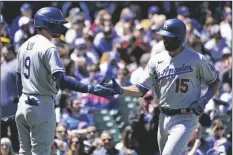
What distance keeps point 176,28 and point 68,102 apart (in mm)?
5223

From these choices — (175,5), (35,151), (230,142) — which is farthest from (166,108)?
(175,5)

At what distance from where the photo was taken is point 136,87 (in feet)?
35.0

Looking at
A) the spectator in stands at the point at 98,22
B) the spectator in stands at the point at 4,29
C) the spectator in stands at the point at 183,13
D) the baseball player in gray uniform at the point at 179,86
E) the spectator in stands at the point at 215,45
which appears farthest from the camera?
the spectator in stands at the point at 183,13

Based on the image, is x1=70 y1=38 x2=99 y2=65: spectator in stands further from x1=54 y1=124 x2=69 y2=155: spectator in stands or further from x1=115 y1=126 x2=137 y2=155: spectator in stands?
x1=54 y1=124 x2=69 y2=155: spectator in stands

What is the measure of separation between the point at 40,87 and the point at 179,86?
1622 millimetres

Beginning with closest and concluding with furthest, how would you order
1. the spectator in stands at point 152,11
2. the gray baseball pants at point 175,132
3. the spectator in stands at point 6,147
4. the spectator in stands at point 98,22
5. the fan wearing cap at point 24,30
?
the gray baseball pants at point 175,132, the spectator in stands at point 6,147, the fan wearing cap at point 24,30, the spectator in stands at point 98,22, the spectator in stands at point 152,11

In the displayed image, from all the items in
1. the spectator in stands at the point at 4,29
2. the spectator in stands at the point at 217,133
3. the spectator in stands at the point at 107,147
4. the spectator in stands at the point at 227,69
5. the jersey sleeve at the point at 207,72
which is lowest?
the spectator in stands at the point at 217,133

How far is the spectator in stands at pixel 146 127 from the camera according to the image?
46.8 feet

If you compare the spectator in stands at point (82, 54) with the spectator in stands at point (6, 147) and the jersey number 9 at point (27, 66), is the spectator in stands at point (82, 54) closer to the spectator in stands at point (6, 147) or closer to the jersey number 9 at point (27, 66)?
the spectator in stands at point (6, 147)

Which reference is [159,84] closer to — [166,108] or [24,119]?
[166,108]

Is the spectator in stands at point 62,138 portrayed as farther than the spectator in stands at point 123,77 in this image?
No

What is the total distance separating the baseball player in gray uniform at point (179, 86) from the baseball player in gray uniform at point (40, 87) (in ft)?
2.22

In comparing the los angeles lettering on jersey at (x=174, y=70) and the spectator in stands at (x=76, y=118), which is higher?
the los angeles lettering on jersey at (x=174, y=70)

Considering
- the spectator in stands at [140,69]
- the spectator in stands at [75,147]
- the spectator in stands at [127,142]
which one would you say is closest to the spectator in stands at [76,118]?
the spectator in stands at [127,142]
